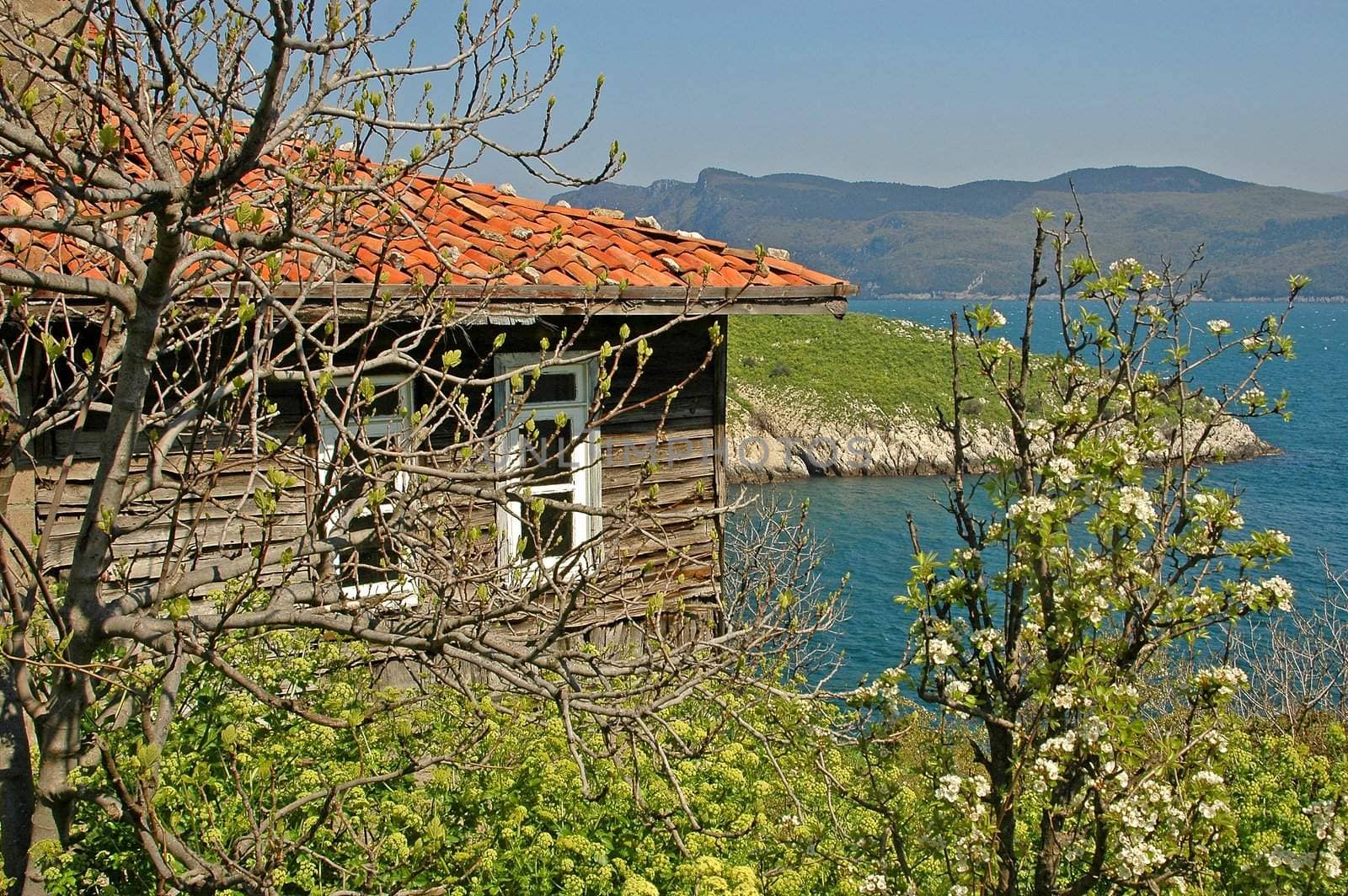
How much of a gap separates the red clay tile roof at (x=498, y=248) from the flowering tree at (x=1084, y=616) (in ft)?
5.13

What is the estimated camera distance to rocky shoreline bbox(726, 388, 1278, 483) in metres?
37.4

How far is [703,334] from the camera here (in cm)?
845

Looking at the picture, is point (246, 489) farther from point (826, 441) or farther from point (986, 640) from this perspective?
point (826, 441)

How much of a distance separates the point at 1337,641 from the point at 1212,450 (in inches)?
424

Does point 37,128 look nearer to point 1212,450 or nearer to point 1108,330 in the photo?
point 1108,330

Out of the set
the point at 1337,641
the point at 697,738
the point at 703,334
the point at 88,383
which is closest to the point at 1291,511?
the point at 1337,641

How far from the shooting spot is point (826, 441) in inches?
1510

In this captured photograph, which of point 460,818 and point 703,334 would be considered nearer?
point 460,818

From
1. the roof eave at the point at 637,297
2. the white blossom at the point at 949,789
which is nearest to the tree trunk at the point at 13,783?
the roof eave at the point at 637,297

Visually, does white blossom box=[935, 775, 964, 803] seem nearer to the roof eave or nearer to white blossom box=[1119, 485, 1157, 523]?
white blossom box=[1119, 485, 1157, 523]

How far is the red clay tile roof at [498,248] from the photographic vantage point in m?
5.29

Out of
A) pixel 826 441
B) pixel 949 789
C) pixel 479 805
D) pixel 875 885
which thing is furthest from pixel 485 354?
pixel 826 441

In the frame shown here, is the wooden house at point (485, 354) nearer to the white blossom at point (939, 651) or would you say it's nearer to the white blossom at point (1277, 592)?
the white blossom at point (939, 651)

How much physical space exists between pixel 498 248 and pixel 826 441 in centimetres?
3196
